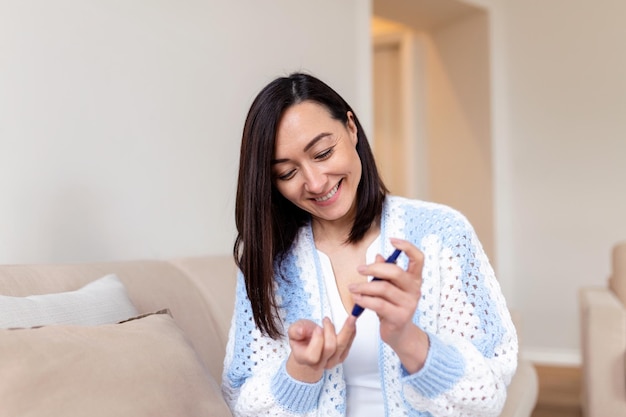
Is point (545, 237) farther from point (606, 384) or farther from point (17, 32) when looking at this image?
point (17, 32)

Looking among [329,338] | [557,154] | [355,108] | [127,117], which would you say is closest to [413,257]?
[329,338]

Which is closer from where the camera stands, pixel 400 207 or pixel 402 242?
pixel 402 242

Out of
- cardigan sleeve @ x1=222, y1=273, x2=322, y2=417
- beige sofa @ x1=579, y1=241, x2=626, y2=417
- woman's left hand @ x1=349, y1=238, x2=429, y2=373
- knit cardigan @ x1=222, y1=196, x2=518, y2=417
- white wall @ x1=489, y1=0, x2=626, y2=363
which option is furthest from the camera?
white wall @ x1=489, y1=0, x2=626, y2=363

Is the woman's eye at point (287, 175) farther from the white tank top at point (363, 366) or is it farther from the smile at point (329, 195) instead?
the white tank top at point (363, 366)


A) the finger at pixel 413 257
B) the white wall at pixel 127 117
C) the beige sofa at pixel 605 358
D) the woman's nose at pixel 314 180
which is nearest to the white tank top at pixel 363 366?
the woman's nose at pixel 314 180

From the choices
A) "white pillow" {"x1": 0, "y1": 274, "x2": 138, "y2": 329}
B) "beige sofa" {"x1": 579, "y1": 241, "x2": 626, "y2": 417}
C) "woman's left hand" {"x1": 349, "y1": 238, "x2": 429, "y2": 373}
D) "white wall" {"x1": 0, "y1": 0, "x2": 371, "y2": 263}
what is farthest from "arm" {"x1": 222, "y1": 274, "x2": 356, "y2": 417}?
"beige sofa" {"x1": 579, "y1": 241, "x2": 626, "y2": 417}

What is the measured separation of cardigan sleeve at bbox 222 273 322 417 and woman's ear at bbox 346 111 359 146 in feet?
1.16

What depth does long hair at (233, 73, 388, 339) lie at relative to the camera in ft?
4.44

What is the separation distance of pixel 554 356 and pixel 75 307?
3805 mm

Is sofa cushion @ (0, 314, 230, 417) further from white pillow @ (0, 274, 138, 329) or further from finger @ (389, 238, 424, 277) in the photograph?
finger @ (389, 238, 424, 277)

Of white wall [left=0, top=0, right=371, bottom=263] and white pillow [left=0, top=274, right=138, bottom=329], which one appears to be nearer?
white pillow [left=0, top=274, right=138, bottom=329]

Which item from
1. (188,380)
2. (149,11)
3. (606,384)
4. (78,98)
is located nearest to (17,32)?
(78,98)

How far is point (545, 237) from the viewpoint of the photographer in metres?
4.60

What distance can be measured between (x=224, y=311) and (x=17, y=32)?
89cm
